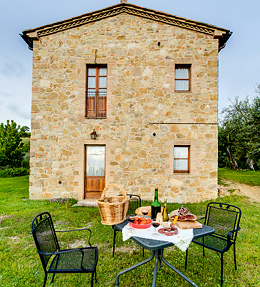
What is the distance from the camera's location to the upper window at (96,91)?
752cm

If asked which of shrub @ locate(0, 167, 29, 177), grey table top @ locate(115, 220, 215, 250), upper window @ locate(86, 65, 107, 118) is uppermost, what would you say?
upper window @ locate(86, 65, 107, 118)

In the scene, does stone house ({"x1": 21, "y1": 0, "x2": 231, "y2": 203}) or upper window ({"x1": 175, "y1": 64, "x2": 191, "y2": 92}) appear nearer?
stone house ({"x1": 21, "y1": 0, "x2": 231, "y2": 203})

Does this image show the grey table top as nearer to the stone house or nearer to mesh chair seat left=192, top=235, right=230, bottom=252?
mesh chair seat left=192, top=235, right=230, bottom=252

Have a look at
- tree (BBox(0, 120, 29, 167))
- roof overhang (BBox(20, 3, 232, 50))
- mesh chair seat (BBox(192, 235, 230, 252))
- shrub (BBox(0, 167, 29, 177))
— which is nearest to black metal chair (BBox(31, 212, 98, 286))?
mesh chair seat (BBox(192, 235, 230, 252))

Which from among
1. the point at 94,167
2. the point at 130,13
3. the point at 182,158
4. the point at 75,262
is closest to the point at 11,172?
the point at 94,167

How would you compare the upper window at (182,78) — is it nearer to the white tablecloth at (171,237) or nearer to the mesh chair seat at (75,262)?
the white tablecloth at (171,237)

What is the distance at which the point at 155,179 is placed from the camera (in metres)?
7.18

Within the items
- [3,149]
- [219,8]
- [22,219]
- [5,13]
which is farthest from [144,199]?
[3,149]

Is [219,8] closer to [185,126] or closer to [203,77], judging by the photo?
[203,77]

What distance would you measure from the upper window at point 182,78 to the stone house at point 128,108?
0.04 metres

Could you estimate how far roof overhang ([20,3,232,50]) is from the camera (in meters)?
7.25

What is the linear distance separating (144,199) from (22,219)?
4.07 m

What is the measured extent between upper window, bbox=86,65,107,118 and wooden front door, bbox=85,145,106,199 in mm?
1374

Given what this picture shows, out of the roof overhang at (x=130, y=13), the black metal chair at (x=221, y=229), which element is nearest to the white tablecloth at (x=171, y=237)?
the black metal chair at (x=221, y=229)
